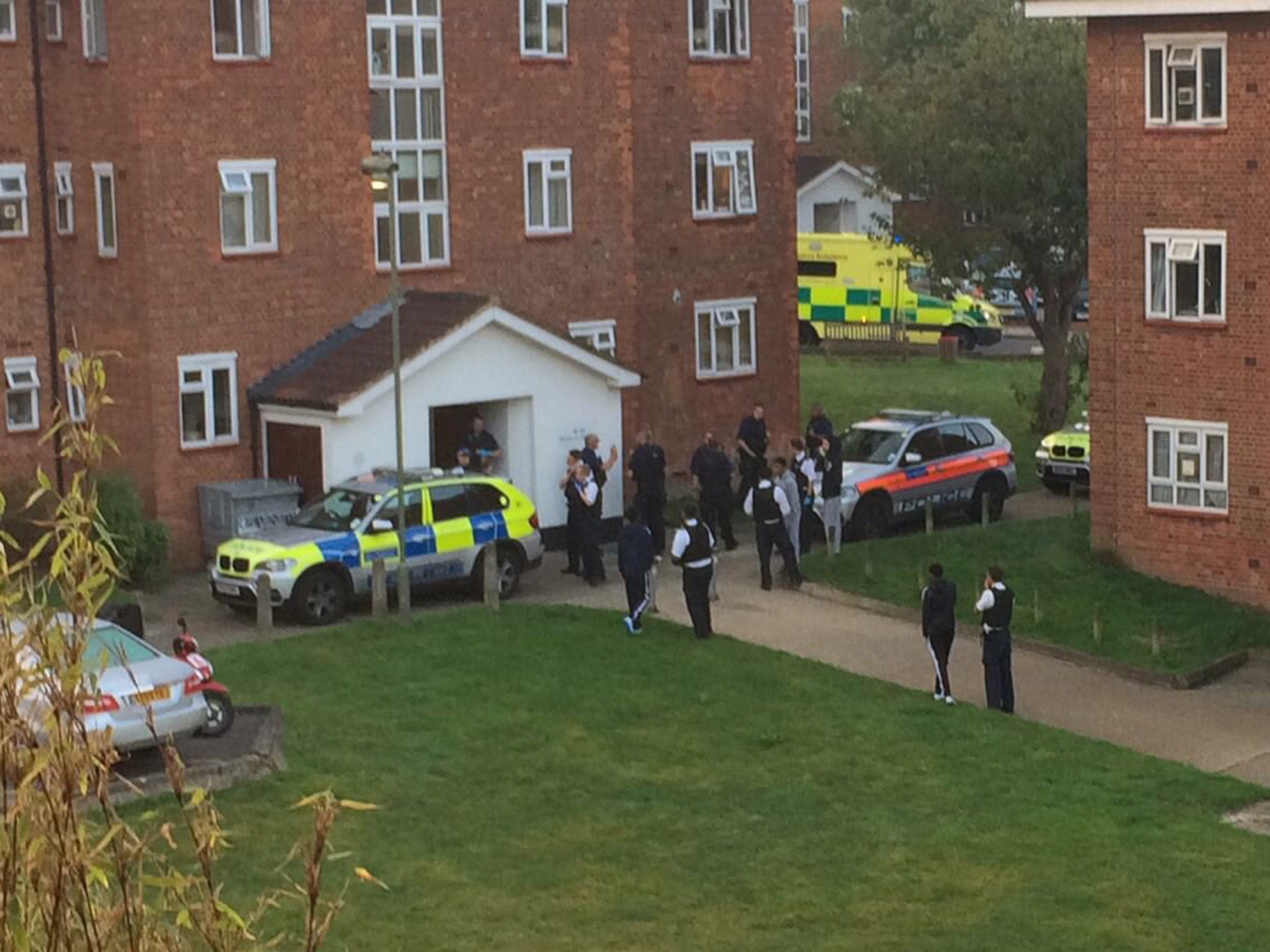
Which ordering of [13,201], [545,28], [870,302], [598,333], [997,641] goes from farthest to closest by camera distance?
[870,302], [598,333], [545,28], [13,201], [997,641]

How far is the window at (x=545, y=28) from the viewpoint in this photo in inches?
1387

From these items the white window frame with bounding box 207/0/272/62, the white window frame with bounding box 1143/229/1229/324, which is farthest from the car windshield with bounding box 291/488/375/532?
the white window frame with bounding box 1143/229/1229/324

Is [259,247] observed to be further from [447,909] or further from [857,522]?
[447,909]

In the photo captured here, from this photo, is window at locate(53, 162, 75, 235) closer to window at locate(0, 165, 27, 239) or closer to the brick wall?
window at locate(0, 165, 27, 239)

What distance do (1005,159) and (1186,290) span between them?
12.1 m

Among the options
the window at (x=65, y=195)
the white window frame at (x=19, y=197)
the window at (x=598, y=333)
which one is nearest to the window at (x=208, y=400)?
the window at (x=65, y=195)

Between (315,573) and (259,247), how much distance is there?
6194 millimetres

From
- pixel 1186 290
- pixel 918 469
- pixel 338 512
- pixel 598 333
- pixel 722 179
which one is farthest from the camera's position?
pixel 722 179

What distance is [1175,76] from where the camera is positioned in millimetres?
29516

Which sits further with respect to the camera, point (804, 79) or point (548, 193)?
point (804, 79)

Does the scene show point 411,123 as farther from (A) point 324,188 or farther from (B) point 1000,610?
(B) point 1000,610

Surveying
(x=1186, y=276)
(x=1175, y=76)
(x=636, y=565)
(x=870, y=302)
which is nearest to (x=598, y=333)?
(x=1186, y=276)

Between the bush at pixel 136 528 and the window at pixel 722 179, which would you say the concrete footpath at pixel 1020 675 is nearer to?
the bush at pixel 136 528

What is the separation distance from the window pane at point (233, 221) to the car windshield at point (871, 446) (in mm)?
8412
